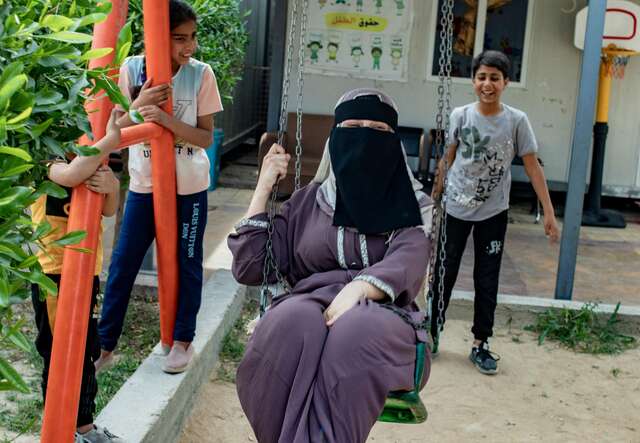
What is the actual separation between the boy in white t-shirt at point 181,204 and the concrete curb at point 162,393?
0.12 meters

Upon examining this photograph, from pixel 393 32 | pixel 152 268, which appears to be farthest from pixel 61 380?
pixel 393 32

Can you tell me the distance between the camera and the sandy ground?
4465mm

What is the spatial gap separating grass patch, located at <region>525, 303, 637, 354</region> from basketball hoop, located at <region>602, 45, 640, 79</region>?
3.93 m

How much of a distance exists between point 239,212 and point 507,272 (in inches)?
114

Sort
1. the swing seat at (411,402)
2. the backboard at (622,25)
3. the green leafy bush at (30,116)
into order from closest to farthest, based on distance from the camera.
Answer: the green leafy bush at (30,116), the swing seat at (411,402), the backboard at (622,25)

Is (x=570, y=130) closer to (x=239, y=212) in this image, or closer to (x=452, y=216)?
(x=239, y=212)

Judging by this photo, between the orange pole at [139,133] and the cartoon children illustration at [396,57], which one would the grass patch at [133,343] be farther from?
the cartoon children illustration at [396,57]

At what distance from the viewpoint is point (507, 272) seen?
757cm

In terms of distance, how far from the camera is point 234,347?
535 centimetres

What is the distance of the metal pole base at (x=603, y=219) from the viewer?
9.52m

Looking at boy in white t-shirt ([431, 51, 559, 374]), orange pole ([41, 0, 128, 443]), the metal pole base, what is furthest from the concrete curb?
the metal pole base

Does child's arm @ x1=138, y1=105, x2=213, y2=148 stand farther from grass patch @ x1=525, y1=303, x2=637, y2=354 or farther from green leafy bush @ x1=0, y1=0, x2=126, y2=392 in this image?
grass patch @ x1=525, y1=303, x2=637, y2=354

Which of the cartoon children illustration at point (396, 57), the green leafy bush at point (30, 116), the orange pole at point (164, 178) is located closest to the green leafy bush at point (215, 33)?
the orange pole at point (164, 178)

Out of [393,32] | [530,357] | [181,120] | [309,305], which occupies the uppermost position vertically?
[393,32]
